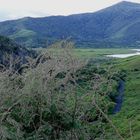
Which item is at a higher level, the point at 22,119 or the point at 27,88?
the point at 27,88

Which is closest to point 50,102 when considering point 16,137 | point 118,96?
point 16,137

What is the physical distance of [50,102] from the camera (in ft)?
69.8

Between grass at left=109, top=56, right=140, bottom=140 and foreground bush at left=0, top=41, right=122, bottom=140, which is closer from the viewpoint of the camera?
foreground bush at left=0, top=41, right=122, bottom=140

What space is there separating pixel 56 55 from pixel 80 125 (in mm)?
4024

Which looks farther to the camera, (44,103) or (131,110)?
(131,110)

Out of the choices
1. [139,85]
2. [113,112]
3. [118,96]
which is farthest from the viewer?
[139,85]

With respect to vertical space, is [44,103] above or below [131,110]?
above

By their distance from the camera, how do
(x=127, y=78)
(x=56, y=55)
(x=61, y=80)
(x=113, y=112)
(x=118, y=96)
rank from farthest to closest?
(x=127, y=78), (x=118, y=96), (x=113, y=112), (x=61, y=80), (x=56, y=55)

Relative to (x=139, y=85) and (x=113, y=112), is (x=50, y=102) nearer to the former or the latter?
(x=113, y=112)

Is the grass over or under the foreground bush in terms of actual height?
under

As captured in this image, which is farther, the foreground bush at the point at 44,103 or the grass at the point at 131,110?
the grass at the point at 131,110

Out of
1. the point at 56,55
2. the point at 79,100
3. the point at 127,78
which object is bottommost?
the point at 127,78

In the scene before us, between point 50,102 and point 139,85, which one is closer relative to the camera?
point 50,102

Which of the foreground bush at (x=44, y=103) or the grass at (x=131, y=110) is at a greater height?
the foreground bush at (x=44, y=103)
